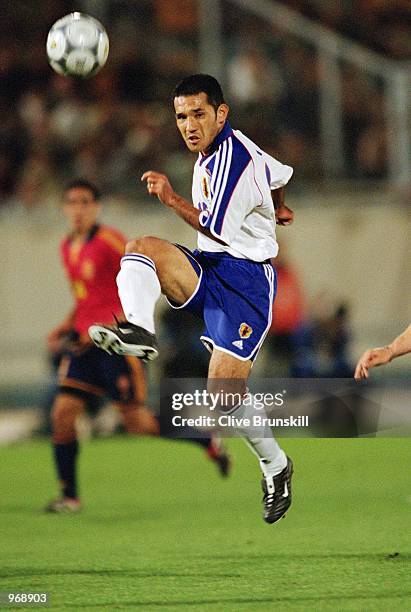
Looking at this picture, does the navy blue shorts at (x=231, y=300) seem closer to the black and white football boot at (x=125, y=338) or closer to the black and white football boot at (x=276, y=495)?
the black and white football boot at (x=125, y=338)

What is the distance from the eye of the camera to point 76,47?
236 inches

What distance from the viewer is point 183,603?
16.6 feet

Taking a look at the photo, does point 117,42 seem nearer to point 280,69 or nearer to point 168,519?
point 280,69

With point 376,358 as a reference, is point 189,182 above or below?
above

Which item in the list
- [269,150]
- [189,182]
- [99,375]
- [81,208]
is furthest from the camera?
[269,150]

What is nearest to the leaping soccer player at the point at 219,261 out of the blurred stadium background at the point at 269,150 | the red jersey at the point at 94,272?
the red jersey at the point at 94,272

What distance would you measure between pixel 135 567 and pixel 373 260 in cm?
722

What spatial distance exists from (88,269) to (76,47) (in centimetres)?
249

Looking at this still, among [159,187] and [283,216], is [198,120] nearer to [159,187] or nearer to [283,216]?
[159,187]

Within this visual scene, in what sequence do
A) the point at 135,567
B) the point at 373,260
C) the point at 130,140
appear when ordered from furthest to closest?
the point at 130,140 < the point at 373,260 < the point at 135,567

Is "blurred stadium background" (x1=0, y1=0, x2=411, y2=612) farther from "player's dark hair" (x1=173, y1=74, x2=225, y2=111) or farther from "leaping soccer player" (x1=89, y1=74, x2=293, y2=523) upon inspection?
"player's dark hair" (x1=173, y1=74, x2=225, y2=111)

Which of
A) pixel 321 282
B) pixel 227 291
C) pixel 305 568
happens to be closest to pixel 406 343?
pixel 227 291

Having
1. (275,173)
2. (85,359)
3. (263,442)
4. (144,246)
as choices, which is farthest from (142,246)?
(85,359)

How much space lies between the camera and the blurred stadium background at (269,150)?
1257 centimetres
